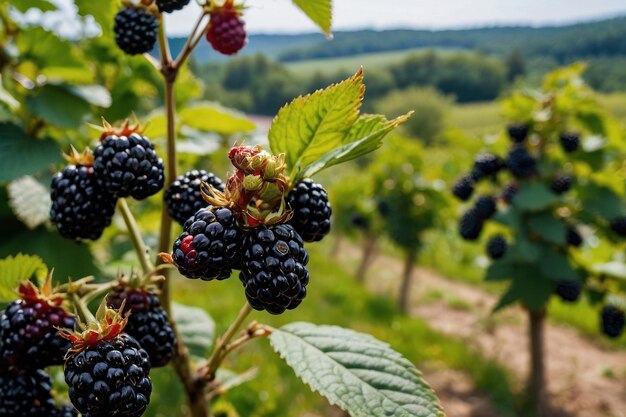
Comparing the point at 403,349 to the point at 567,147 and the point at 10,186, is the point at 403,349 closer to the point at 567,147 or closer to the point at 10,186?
the point at 567,147

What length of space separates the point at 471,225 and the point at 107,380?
11.2 ft

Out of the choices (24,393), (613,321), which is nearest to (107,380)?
(24,393)

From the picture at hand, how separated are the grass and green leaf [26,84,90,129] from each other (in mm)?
1479

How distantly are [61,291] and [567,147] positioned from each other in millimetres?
3366

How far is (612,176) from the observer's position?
368 cm

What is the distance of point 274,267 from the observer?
737 mm

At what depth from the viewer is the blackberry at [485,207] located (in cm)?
372

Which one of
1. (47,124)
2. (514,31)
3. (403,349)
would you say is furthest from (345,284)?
(514,31)

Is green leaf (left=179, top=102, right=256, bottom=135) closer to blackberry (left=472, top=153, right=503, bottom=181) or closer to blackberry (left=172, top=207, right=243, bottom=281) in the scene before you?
blackberry (left=172, top=207, right=243, bottom=281)

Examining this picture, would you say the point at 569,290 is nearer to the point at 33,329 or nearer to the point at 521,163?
the point at 521,163

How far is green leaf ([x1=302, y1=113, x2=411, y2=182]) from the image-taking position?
882 millimetres

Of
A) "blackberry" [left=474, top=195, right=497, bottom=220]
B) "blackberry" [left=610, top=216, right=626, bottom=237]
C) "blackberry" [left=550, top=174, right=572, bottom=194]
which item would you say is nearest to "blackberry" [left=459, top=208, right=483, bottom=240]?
"blackberry" [left=474, top=195, right=497, bottom=220]

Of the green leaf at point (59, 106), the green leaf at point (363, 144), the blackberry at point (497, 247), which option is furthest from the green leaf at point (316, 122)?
the blackberry at point (497, 247)

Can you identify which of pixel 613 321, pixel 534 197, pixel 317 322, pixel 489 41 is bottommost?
pixel 489 41
